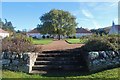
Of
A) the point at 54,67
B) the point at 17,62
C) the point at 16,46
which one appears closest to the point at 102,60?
the point at 54,67

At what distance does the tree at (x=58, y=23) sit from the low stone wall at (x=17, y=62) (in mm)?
50183

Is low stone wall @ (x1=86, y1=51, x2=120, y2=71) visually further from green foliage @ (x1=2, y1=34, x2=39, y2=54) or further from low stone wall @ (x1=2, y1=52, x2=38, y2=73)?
green foliage @ (x1=2, y1=34, x2=39, y2=54)

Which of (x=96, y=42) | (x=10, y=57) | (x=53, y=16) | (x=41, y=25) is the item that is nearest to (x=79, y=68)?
(x=96, y=42)

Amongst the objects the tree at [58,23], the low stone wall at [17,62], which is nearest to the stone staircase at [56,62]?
the low stone wall at [17,62]

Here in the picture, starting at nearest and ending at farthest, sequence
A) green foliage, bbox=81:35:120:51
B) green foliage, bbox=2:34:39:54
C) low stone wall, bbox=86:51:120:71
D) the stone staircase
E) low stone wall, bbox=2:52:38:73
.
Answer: low stone wall, bbox=86:51:120:71 → low stone wall, bbox=2:52:38:73 → the stone staircase → green foliage, bbox=81:35:120:51 → green foliage, bbox=2:34:39:54

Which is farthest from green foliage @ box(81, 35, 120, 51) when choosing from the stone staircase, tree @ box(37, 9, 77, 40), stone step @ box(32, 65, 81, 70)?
tree @ box(37, 9, 77, 40)

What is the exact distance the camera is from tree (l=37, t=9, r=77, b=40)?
61500mm

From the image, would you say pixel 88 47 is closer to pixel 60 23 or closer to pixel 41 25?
pixel 60 23

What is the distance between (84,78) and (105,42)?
2844 millimetres

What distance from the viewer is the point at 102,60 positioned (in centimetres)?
1025

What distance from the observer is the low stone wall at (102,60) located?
1015 cm

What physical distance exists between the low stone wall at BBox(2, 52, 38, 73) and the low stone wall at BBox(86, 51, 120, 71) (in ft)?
8.33

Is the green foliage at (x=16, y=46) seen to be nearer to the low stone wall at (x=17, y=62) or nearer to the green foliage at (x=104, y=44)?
the low stone wall at (x=17, y=62)

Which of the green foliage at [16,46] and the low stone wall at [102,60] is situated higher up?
the green foliage at [16,46]
